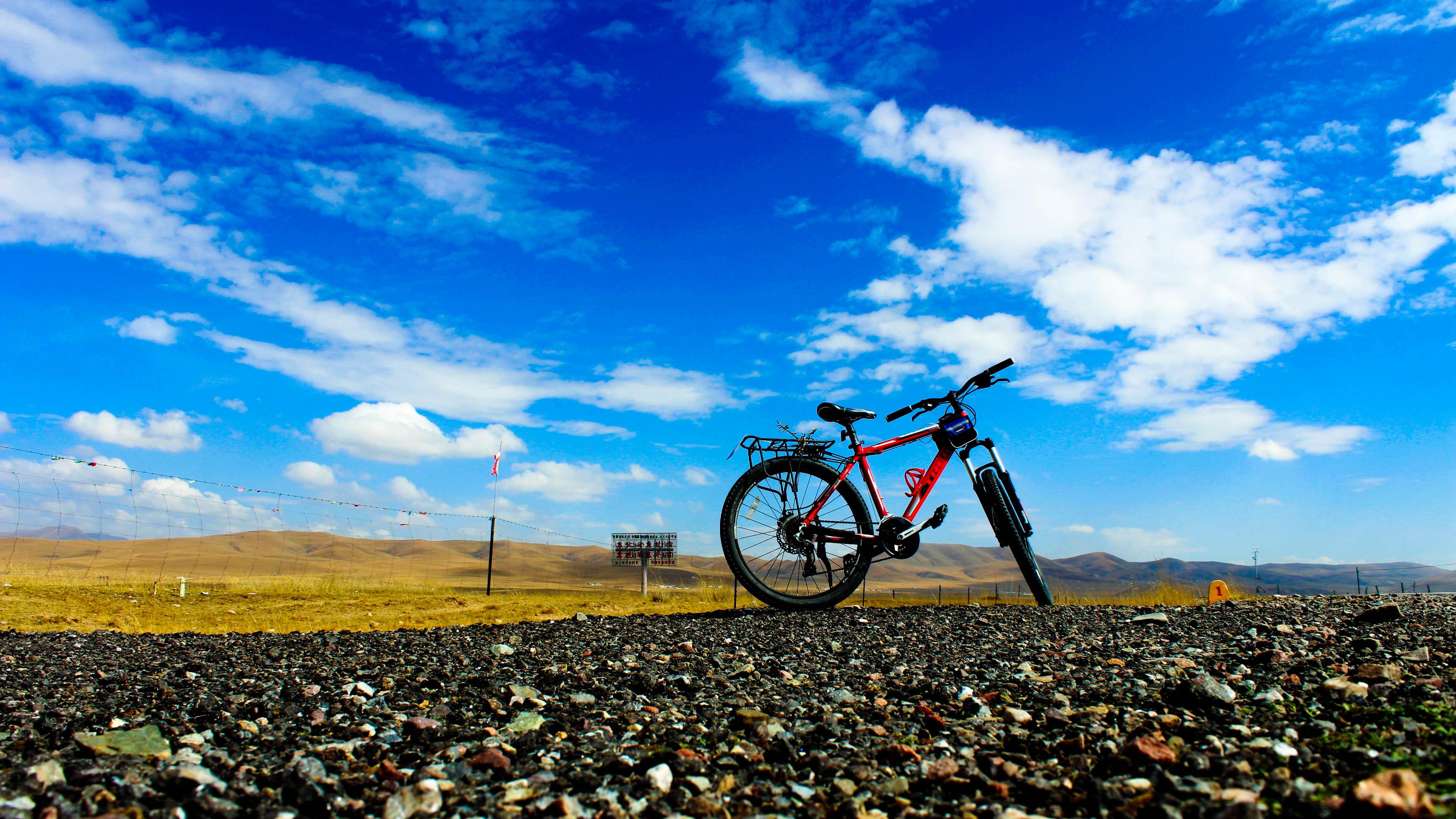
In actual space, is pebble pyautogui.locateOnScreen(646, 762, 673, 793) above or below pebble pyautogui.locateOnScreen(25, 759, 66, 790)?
above

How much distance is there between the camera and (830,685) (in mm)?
3656

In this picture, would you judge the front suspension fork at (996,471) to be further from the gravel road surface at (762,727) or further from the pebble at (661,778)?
the pebble at (661,778)

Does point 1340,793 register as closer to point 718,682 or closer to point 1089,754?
point 1089,754

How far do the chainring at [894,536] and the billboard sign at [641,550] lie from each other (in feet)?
89.3

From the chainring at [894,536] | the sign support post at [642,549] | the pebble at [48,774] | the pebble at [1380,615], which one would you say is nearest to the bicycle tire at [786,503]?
the chainring at [894,536]

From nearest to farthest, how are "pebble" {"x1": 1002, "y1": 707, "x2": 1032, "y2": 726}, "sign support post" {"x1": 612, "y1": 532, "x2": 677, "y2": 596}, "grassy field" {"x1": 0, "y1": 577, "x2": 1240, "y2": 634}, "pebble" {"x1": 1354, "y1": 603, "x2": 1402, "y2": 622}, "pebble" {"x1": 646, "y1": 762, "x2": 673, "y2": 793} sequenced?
"pebble" {"x1": 646, "y1": 762, "x2": 673, "y2": 793} < "pebble" {"x1": 1002, "y1": 707, "x2": 1032, "y2": 726} < "pebble" {"x1": 1354, "y1": 603, "x2": 1402, "y2": 622} < "grassy field" {"x1": 0, "y1": 577, "x2": 1240, "y2": 634} < "sign support post" {"x1": 612, "y1": 532, "x2": 677, "y2": 596}

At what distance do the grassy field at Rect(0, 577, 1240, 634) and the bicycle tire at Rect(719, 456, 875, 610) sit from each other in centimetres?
183

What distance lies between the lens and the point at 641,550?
111ft

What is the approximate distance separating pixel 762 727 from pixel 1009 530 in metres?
5.73

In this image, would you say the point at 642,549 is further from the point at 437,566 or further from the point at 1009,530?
the point at 437,566

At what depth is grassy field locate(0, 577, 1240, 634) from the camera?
400 inches

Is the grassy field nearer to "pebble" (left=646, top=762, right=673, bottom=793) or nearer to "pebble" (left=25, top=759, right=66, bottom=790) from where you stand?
"pebble" (left=25, top=759, right=66, bottom=790)

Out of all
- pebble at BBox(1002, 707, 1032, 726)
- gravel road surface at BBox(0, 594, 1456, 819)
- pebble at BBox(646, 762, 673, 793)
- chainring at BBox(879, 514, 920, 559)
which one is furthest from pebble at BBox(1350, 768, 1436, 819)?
chainring at BBox(879, 514, 920, 559)

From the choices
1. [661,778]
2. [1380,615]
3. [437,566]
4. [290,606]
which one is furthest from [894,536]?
[437,566]
